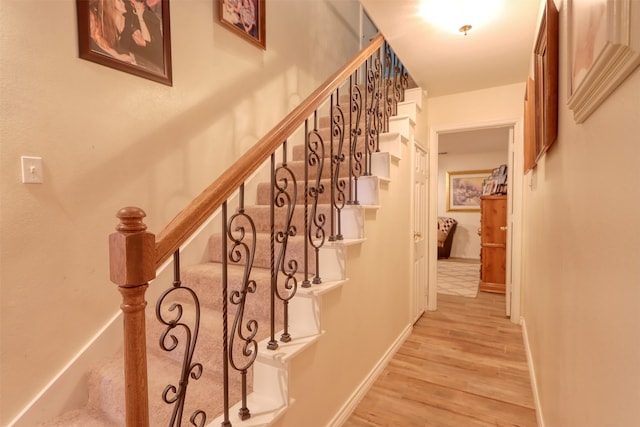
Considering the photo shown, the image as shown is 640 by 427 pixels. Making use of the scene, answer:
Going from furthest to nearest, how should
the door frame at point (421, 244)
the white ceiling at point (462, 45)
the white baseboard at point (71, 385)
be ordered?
the door frame at point (421, 244) → the white ceiling at point (462, 45) → the white baseboard at point (71, 385)

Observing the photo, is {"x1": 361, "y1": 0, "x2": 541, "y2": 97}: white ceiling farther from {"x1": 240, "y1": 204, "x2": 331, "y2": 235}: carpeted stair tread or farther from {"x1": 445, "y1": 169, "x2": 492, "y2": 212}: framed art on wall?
{"x1": 445, "y1": 169, "x2": 492, "y2": 212}: framed art on wall

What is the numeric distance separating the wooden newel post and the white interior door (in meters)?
2.73

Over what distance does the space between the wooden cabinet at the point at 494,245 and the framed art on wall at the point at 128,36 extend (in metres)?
4.48

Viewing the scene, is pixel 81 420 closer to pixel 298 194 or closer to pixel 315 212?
pixel 315 212

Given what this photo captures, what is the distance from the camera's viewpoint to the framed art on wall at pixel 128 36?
1.66 metres

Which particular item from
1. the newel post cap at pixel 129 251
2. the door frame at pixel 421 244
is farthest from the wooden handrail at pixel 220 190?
the door frame at pixel 421 244

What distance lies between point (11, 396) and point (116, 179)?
1.11m

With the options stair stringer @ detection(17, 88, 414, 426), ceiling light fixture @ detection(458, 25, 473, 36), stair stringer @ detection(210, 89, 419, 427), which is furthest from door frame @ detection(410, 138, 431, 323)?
stair stringer @ detection(17, 88, 414, 426)

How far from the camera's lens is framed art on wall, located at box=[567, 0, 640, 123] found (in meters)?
0.53

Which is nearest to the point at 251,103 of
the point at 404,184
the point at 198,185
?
the point at 198,185

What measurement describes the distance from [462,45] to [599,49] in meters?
2.09

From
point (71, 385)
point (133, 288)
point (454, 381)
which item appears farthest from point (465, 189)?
point (133, 288)

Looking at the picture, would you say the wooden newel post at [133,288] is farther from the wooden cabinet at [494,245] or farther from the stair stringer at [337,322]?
the wooden cabinet at [494,245]

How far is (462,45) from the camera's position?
2.47 meters
